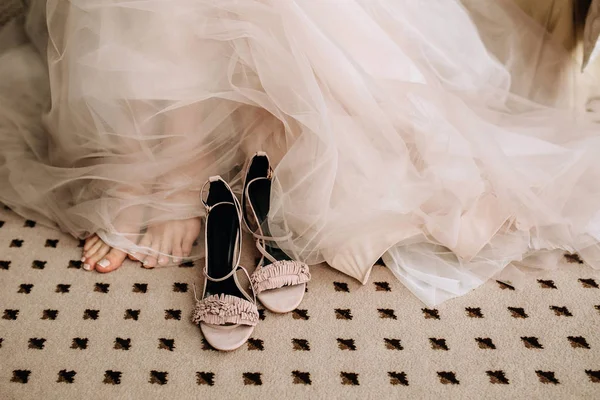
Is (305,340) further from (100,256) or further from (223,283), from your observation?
(100,256)

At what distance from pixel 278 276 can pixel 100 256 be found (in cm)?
39

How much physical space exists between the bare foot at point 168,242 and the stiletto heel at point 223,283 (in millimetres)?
84

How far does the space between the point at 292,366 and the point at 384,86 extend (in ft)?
1.81

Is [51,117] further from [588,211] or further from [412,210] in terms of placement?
[588,211]

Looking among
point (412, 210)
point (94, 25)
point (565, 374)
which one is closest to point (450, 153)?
point (412, 210)

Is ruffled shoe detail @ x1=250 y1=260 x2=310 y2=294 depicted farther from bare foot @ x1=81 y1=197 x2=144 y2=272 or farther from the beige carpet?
bare foot @ x1=81 y1=197 x2=144 y2=272

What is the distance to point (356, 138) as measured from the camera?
985 millimetres

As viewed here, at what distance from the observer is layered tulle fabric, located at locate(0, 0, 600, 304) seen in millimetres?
946

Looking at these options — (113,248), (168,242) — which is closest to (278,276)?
(168,242)

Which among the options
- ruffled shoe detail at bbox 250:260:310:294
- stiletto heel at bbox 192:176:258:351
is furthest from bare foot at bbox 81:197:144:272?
ruffled shoe detail at bbox 250:260:310:294

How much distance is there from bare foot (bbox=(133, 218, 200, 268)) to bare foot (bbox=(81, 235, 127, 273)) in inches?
1.5

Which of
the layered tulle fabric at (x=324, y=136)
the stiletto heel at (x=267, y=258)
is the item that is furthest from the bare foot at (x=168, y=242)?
the stiletto heel at (x=267, y=258)

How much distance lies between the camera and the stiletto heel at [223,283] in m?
0.94

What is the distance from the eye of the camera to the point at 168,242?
43.7 inches
